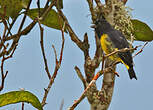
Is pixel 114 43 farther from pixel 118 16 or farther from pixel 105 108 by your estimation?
pixel 105 108

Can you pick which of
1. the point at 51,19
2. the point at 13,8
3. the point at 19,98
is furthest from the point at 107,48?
the point at 19,98

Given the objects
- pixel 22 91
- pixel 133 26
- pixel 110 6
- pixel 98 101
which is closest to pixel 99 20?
pixel 110 6

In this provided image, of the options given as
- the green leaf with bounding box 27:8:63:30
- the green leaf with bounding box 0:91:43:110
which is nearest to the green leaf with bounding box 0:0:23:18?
the green leaf with bounding box 27:8:63:30

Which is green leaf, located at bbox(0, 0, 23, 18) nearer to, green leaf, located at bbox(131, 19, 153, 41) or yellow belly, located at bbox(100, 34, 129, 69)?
yellow belly, located at bbox(100, 34, 129, 69)

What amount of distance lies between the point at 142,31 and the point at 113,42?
0.20m

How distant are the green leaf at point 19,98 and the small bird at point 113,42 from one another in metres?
0.60

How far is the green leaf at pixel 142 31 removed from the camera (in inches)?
52.8

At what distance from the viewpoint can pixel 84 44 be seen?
1.16 meters

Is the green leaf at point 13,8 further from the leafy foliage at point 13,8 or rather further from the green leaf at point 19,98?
the green leaf at point 19,98

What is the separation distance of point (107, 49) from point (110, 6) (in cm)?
21

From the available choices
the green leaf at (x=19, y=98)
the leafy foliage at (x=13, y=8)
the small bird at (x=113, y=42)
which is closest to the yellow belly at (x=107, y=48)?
the small bird at (x=113, y=42)

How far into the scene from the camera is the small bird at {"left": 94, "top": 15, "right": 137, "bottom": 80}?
1355 mm

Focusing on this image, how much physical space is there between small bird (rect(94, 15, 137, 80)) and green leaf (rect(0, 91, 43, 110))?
60 centimetres

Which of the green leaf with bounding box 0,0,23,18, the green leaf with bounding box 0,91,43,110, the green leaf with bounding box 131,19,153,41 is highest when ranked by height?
the green leaf with bounding box 0,0,23,18
